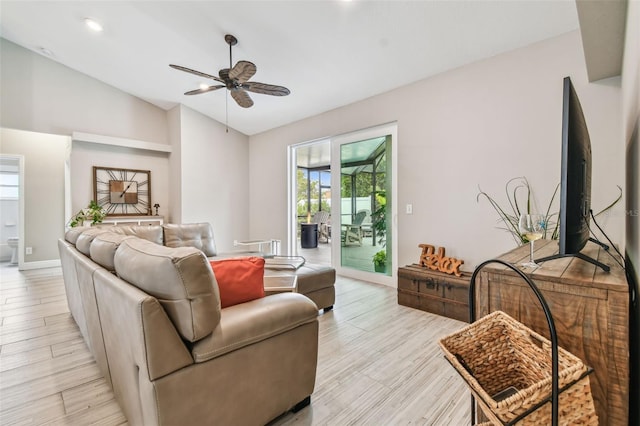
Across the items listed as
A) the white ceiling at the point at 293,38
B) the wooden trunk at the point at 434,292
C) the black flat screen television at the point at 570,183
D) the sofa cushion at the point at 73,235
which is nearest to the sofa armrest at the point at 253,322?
the black flat screen television at the point at 570,183

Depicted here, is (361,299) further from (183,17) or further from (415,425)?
(183,17)

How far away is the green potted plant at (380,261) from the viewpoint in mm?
4102

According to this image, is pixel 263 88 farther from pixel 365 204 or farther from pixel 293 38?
pixel 365 204

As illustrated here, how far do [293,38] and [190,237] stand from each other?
8.97ft

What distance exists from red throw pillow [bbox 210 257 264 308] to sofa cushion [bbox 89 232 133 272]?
619 millimetres

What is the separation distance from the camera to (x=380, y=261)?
415 cm

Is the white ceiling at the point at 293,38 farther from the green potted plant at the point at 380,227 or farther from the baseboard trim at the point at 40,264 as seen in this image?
the baseboard trim at the point at 40,264

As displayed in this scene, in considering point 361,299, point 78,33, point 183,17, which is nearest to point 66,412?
point 361,299

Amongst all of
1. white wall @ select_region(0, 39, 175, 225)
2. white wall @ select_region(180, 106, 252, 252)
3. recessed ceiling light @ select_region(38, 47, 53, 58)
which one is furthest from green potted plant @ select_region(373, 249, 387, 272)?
recessed ceiling light @ select_region(38, 47, 53, 58)

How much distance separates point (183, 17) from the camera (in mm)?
3309

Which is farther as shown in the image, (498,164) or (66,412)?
(498,164)

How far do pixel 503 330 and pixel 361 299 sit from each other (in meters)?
2.55

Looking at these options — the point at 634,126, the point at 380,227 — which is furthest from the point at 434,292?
the point at 634,126

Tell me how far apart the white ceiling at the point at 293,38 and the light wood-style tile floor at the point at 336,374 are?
2.75 m
